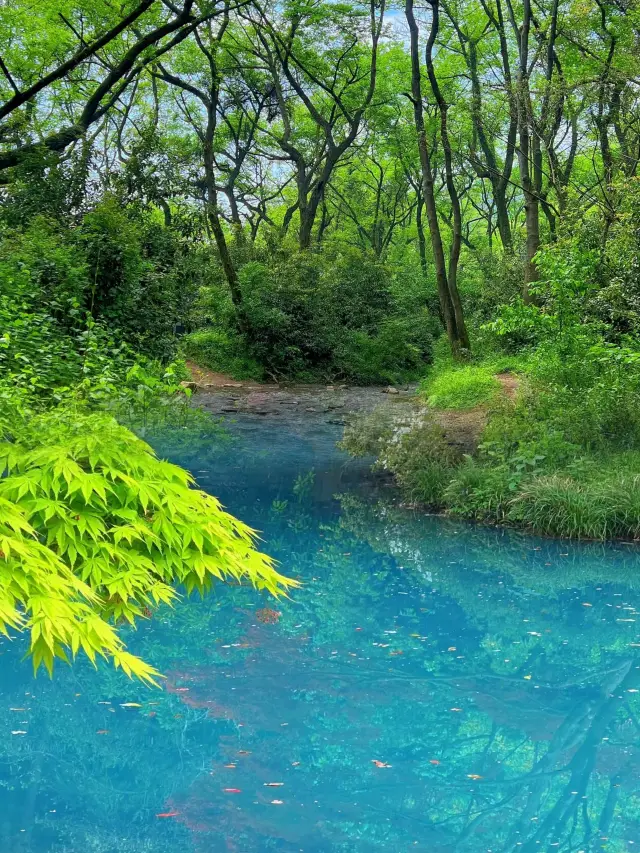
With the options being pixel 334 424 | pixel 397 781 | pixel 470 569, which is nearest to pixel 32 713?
pixel 397 781

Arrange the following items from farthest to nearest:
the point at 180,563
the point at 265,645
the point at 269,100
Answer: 1. the point at 269,100
2. the point at 265,645
3. the point at 180,563

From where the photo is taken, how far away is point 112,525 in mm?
3299

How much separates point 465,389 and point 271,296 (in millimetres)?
10146

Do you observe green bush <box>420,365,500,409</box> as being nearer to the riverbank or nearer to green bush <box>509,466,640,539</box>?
the riverbank

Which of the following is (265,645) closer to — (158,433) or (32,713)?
(32,713)

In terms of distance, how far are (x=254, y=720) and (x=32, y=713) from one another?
169 centimetres

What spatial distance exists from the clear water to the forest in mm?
817

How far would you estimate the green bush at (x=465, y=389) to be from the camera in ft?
54.4

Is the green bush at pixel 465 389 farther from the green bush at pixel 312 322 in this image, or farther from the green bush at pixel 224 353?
the green bush at pixel 224 353

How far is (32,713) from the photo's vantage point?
657 cm

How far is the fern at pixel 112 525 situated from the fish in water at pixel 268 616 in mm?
5268

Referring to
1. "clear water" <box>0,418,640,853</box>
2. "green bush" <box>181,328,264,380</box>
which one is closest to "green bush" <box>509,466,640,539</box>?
"clear water" <box>0,418,640,853</box>

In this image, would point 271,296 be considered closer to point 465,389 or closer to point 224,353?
point 224,353

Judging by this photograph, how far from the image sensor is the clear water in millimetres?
5188
